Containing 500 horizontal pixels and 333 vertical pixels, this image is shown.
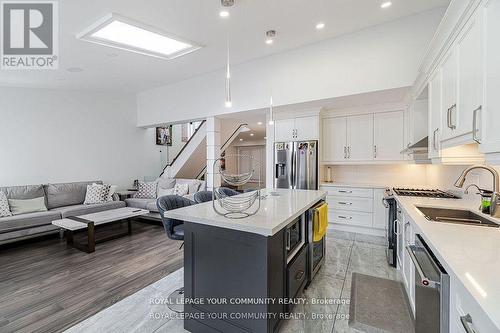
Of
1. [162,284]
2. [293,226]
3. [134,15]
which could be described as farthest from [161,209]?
[134,15]

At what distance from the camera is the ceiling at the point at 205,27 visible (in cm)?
274

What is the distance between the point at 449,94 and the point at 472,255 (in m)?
1.36

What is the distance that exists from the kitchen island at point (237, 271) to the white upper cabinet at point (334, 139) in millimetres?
2926

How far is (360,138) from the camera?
4254 millimetres

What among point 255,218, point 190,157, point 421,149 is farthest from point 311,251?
point 190,157

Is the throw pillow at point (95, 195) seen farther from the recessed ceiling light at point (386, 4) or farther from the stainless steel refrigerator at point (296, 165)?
the recessed ceiling light at point (386, 4)

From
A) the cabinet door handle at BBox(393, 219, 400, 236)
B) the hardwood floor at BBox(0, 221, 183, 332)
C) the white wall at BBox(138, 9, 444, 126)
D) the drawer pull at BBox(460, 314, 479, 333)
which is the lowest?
the hardwood floor at BBox(0, 221, 183, 332)

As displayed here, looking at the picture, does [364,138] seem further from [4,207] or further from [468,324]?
[4,207]

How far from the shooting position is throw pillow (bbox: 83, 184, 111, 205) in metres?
4.89

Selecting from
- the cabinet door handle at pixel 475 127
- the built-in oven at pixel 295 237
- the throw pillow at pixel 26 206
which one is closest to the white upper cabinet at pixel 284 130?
the built-in oven at pixel 295 237

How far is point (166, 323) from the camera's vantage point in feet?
6.23

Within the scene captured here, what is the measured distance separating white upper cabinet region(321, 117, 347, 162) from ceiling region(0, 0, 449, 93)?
1543 millimetres

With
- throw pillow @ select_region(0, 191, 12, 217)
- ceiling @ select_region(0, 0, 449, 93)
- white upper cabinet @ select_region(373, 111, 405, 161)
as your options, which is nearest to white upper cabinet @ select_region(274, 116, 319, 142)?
white upper cabinet @ select_region(373, 111, 405, 161)

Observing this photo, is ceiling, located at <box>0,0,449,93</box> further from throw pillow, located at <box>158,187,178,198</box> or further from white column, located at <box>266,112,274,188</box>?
throw pillow, located at <box>158,187,178,198</box>
